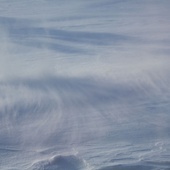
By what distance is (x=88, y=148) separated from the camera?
679cm

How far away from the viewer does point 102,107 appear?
8.59 metres

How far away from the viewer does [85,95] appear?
9.12 m

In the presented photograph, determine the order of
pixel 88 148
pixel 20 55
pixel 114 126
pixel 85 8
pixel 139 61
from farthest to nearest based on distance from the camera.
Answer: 1. pixel 85 8
2. pixel 20 55
3. pixel 139 61
4. pixel 114 126
5. pixel 88 148

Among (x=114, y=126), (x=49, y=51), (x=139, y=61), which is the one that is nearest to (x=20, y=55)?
(x=49, y=51)

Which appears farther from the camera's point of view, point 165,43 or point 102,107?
point 165,43

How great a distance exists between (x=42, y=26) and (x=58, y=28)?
709 mm

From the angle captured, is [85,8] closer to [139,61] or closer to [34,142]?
[139,61]

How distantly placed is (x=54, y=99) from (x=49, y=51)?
4434mm

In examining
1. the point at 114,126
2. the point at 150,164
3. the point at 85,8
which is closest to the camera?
the point at 150,164

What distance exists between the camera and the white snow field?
659 centimetres

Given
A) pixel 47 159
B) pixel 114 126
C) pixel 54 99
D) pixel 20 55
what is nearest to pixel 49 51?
pixel 20 55

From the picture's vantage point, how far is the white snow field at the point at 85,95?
6.59 meters

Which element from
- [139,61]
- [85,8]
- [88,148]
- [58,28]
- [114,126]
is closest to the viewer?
[88,148]

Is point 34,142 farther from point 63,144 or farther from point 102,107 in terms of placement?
point 102,107
